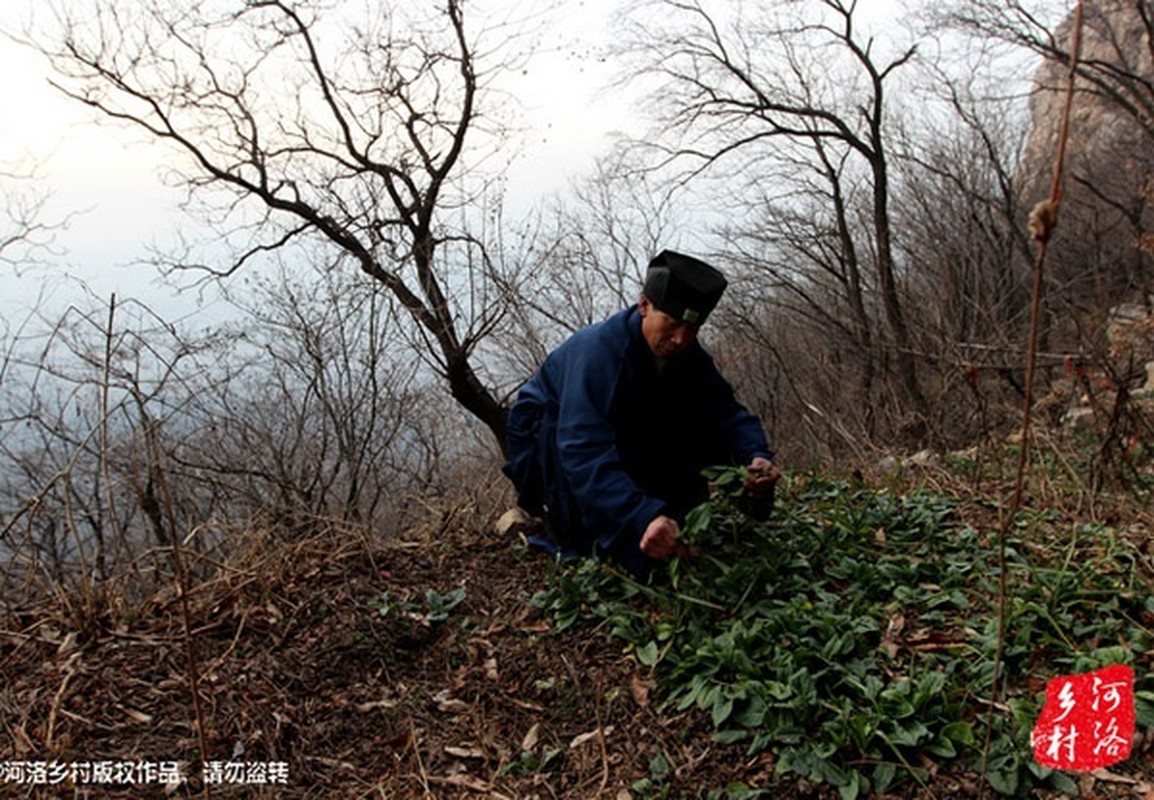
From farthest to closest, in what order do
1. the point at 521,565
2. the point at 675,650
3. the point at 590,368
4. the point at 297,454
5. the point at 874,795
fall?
the point at 297,454 < the point at 521,565 < the point at 590,368 < the point at 675,650 < the point at 874,795

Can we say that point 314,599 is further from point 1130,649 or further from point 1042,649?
point 1130,649

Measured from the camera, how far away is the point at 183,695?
2.87 m

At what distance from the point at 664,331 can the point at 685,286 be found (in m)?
0.20

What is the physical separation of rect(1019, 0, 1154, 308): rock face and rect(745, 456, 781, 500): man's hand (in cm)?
1082

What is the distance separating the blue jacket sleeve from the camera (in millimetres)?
2998

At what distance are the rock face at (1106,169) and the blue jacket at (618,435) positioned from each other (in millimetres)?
10670

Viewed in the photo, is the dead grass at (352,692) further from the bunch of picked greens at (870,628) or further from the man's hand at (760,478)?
the man's hand at (760,478)

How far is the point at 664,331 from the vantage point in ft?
10.5

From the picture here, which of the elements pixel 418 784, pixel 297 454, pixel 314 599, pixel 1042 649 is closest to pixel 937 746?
pixel 1042 649

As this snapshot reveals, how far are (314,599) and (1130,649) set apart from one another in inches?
107

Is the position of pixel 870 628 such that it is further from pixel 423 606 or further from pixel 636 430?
pixel 423 606

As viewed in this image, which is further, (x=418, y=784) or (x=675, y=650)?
(x=675, y=650)

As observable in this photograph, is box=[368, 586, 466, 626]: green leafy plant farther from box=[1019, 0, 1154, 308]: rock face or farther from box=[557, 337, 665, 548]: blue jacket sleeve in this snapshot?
box=[1019, 0, 1154, 308]: rock face

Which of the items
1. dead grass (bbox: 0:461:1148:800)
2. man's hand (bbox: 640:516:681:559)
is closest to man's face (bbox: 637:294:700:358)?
man's hand (bbox: 640:516:681:559)
